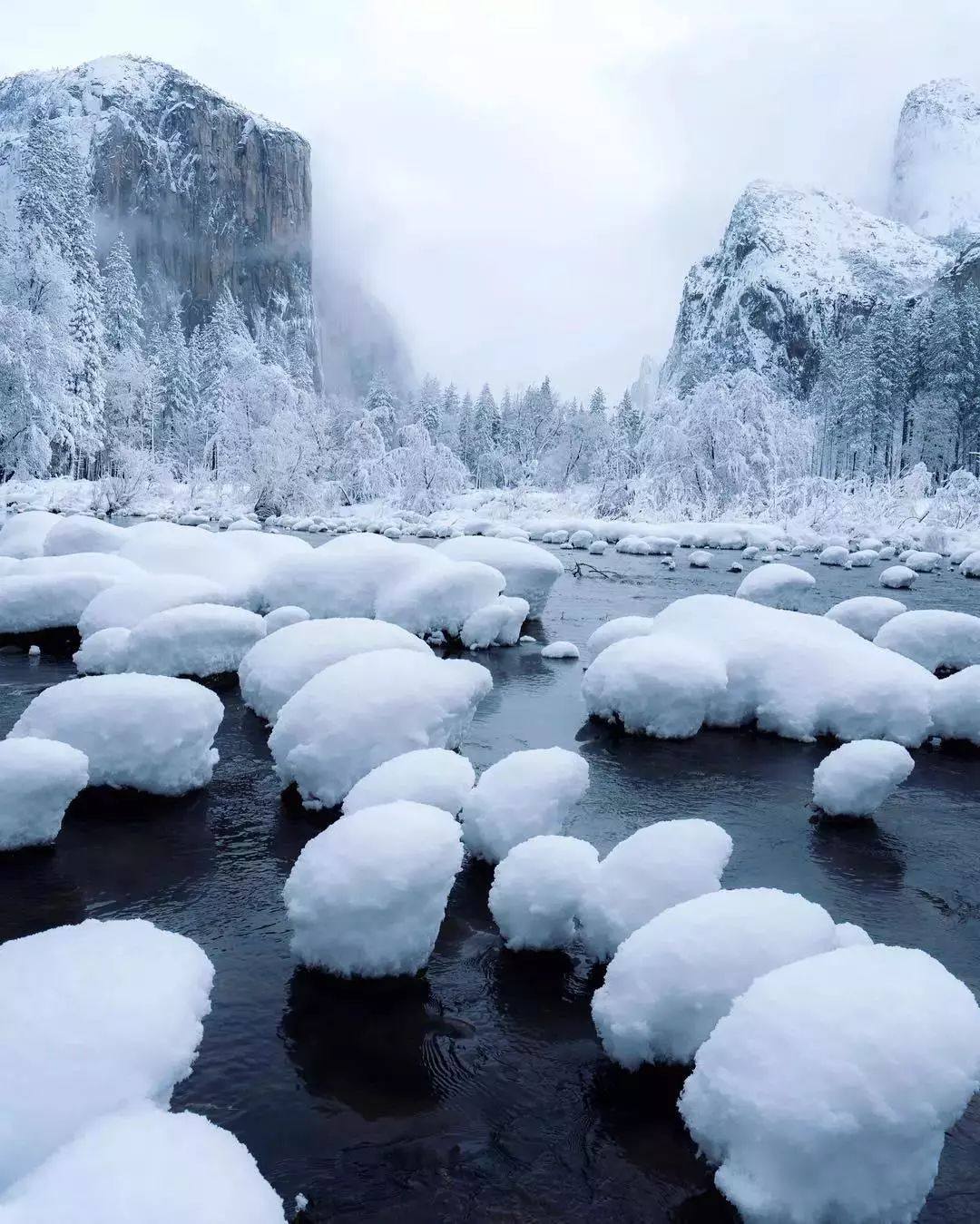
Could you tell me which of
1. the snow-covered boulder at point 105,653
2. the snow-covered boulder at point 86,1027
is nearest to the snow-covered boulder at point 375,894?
the snow-covered boulder at point 86,1027

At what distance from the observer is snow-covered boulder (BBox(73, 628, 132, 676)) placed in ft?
29.3

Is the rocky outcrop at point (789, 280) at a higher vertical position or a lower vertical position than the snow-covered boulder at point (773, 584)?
higher

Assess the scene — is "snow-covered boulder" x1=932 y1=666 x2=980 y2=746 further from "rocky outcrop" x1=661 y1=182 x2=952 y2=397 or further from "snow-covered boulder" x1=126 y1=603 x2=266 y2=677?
"rocky outcrop" x1=661 y1=182 x2=952 y2=397

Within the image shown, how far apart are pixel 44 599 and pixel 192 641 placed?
10.1 feet

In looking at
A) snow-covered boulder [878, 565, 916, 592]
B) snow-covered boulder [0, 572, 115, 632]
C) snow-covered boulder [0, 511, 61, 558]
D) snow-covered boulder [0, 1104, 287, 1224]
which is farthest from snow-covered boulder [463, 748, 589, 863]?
snow-covered boulder [878, 565, 916, 592]

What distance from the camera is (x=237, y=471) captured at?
35.8 m

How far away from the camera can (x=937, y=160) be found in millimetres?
148750

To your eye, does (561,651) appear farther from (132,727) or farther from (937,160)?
(937,160)

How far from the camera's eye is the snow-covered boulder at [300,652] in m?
7.63

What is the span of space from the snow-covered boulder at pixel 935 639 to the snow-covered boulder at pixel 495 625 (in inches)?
177

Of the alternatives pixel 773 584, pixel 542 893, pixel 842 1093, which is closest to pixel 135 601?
pixel 542 893

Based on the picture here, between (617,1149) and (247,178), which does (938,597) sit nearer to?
(617,1149)

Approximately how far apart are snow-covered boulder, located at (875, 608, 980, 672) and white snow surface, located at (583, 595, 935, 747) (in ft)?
5.11

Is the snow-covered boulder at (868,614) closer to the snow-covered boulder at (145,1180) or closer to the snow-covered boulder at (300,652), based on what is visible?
the snow-covered boulder at (300,652)
